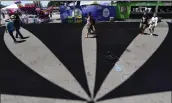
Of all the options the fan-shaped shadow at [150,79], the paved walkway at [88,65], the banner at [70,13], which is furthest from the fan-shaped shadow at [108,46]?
the banner at [70,13]

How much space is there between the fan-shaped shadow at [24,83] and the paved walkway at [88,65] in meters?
0.21

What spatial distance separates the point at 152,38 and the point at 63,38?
5.30 metres

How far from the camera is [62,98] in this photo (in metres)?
6.44

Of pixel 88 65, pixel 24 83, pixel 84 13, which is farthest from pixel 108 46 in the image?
pixel 84 13

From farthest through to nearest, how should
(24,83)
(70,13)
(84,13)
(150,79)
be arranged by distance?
(84,13)
(70,13)
(150,79)
(24,83)

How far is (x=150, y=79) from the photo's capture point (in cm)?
757

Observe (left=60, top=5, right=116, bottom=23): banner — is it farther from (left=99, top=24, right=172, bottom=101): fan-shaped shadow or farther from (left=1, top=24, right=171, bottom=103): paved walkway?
(left=99, top=24, right=172, bottom=101): fan-shaped shadow

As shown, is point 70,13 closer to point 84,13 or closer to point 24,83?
point 84,13

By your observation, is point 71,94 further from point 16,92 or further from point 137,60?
point 137,60

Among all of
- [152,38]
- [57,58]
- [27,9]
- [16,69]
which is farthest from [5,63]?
[27,9]

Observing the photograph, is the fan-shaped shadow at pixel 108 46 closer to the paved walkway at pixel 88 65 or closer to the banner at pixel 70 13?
the paved walkway at pixel 88 65

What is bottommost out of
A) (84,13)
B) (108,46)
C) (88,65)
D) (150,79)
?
(150,79)

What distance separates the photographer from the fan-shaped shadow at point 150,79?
683 centimetres

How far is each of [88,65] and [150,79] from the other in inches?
101
